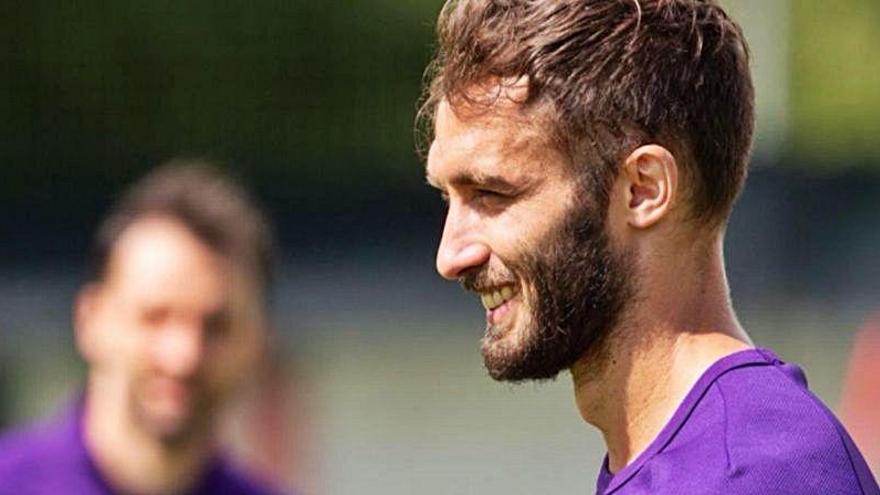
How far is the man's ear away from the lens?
10.3ft

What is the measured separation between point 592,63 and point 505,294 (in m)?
0.38

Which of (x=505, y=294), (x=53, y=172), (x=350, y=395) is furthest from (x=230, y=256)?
(x=53, y=172)

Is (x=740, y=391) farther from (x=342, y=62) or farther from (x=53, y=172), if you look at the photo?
(x=342, y=62)

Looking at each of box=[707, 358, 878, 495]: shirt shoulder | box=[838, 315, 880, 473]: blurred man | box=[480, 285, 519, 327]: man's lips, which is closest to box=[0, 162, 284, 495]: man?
box=[480, 285, 519, 327]: man's lips

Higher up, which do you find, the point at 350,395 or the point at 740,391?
the point at 740,391

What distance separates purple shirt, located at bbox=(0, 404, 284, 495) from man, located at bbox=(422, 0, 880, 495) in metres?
2.26

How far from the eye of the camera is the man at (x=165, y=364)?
17.8 feet

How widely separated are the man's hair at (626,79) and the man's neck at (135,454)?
7.65 feet

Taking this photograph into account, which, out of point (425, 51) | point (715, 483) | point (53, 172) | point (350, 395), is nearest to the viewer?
point (715, 483)

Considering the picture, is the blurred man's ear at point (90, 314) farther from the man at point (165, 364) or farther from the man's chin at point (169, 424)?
the man's chin at point (169, 424)

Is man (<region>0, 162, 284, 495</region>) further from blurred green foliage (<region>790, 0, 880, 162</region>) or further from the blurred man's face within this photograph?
blurred green foliage (<region>790, 0, 880, 162</region>)

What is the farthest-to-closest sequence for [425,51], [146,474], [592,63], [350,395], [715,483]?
1. [425,51]
2. [350,395]
3. [146,474]
4. [592,63]
5. [715,483]

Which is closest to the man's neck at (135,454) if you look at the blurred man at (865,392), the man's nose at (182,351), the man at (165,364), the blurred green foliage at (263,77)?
the man at (165,364)

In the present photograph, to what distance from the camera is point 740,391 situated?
303 cm
